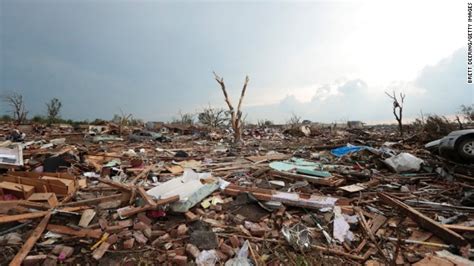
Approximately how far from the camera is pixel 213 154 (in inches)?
375

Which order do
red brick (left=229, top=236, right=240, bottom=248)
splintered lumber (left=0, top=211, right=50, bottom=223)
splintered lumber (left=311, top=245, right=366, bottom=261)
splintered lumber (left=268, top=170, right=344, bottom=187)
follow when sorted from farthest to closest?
splintered lumber (left=268, top=170, right=344, bottom=187), splintered lumber (left=0, top=211, right=50, bottom=223), red brick (left=229, top=236, right=240, bottom=248), splintered lumber (left=311, top=245, right=366, bottom=261)

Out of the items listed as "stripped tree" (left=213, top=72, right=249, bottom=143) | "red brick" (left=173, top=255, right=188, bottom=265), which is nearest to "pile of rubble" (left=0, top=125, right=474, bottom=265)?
"red brick" (left=173, top=255, right=188, bottom=265)

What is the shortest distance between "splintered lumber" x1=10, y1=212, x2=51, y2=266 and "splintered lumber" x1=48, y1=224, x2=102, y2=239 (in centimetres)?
10

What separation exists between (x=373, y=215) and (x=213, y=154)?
5930 millimetres

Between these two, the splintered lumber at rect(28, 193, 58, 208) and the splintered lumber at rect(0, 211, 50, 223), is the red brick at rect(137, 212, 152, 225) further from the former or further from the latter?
the splintered lumber at rect(28, 193, 58, 208)

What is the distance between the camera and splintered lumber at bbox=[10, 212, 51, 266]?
3.17 metres

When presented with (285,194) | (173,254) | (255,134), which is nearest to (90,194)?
(173,254)

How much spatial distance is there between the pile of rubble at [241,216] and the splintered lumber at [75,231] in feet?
0.05

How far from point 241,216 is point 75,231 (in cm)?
219

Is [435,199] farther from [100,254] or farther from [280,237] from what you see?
[100,254]

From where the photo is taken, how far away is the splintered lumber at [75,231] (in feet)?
11.9

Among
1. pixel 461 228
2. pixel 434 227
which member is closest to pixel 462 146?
pixel 461 228

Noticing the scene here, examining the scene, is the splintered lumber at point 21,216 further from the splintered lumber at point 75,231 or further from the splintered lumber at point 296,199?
the splintered lumber at point 296,199

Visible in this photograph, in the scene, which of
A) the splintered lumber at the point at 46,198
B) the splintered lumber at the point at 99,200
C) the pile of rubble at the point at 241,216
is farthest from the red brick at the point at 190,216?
the splintered lumber at the point at 46,198
